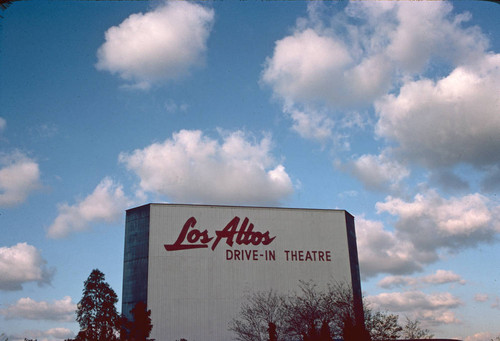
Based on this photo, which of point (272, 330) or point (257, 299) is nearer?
point (272, 330)

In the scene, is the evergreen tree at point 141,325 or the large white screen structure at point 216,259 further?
the large white screen structure at point 216,259

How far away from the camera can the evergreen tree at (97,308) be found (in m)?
60.8

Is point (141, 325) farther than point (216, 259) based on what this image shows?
No

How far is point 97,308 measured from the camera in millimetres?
62406

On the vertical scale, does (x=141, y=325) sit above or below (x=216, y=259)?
below

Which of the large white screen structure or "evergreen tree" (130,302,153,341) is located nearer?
"evergreen tree" (130,302,153,341)

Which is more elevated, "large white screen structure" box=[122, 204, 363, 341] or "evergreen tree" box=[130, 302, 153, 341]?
"large white screen structure" box=[122, 204, 363, 341]

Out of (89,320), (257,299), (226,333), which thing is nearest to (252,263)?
(257,299)

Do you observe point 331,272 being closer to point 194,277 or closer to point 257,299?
point 257,299

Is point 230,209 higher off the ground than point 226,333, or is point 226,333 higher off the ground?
point 230,209

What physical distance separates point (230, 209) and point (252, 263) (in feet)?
25.3

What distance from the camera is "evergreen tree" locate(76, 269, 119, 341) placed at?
60781 mm

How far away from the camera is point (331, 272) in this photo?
65.9m

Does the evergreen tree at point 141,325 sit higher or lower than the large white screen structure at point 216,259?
lower
